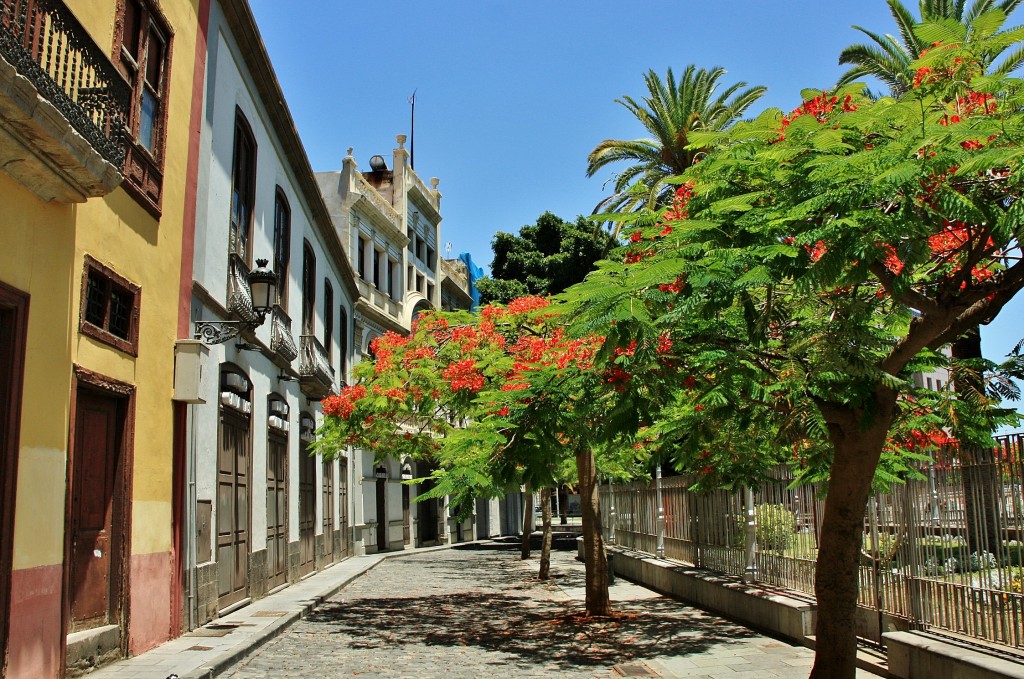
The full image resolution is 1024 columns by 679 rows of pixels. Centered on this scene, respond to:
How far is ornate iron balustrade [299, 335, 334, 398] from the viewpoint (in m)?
18.5

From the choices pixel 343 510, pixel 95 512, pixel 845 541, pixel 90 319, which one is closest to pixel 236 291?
pixel 90 319

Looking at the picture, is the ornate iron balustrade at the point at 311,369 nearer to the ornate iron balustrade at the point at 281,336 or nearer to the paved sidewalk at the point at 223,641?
the ornate iron balustrade at the point at 281,336

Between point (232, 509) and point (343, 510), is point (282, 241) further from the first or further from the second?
point (343, 510)

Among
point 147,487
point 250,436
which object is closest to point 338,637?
point 147,487

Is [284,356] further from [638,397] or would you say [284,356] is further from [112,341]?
[638,397]

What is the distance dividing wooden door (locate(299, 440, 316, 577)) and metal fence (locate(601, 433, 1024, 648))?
9977mm

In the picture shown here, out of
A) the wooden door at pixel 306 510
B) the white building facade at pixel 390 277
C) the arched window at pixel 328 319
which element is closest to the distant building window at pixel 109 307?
the wooden door at pixel 306 510

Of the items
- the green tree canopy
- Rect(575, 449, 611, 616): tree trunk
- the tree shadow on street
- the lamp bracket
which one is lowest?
the tree shadow on street

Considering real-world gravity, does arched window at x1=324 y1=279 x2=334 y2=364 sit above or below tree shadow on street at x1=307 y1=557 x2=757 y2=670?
above

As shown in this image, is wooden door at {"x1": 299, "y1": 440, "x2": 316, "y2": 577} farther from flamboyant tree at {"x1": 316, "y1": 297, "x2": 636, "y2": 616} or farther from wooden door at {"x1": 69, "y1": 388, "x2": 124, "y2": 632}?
wooden door at {"x1": 69, "y1": 388, "x2": 124, "y2": 632}

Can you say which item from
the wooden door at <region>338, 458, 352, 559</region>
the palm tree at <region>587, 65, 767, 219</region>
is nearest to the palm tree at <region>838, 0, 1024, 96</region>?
the palm tree at <region>587, 65, 767, 219</region>

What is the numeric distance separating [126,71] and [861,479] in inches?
330

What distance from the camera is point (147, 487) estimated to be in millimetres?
9789

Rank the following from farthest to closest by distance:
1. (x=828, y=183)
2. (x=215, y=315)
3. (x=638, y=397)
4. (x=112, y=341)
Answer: (x=215, y=315) → (x=112, y=341) → (x=638, y=397) → (x=828, y=183)
